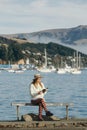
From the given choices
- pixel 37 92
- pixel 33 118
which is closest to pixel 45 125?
pixel 33 118

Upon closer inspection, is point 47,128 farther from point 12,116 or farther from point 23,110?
point 23,110

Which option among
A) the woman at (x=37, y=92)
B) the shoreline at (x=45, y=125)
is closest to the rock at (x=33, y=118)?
the woman at (x=37, y=92)

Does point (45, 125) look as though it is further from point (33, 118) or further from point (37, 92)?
point (37, 92)

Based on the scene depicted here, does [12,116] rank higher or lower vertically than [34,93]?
lower

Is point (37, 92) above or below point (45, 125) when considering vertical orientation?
above

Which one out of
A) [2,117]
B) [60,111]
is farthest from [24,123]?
[60,111]

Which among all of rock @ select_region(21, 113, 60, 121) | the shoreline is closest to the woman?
rock @ select_region(21, 113, 60, 121)

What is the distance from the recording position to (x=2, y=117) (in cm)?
3381

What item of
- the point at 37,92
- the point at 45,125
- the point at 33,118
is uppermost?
the point at 37,92

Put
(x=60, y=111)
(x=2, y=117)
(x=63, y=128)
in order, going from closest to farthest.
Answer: (x=63, y=128) < (x=2, y=117) < (x=60, y=111)

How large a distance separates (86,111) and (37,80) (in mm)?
19814

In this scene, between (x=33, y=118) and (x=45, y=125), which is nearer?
(x=45, y=125)

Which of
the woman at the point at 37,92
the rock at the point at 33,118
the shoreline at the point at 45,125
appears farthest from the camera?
the woman at the point at 37,92

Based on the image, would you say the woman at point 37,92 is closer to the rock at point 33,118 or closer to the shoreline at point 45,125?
the rock at point 33,118
